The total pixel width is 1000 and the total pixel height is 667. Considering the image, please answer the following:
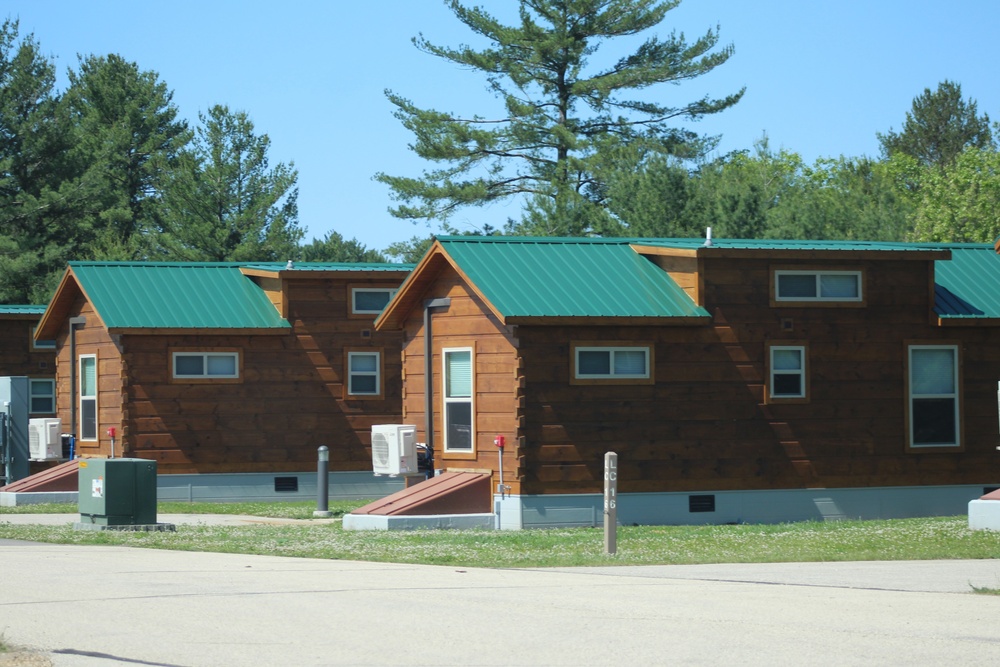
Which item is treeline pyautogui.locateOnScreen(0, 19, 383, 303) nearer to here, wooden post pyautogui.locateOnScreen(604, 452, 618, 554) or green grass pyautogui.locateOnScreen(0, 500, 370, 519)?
green grass pyautogui.locateOnScreen(0, 500, 370, 519)

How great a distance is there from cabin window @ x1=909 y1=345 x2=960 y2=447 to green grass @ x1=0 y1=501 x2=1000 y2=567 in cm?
224

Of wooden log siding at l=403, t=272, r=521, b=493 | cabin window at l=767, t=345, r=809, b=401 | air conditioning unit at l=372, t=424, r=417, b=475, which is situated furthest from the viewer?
air conditioning unit at l=372, t=424, r=417, b=475

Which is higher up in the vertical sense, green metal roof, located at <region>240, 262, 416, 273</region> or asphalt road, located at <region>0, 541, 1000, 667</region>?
green metal roof, located at <region>240, 262, 416, 273</region>

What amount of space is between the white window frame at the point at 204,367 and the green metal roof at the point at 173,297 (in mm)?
646

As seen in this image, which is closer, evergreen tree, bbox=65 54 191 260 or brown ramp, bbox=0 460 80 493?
brown ramp, bbox=0 460 80 493

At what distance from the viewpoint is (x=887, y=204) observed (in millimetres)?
51844

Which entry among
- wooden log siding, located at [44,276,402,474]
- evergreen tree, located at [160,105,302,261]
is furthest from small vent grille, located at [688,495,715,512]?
evergreen tree, located at [160,105,302,261]

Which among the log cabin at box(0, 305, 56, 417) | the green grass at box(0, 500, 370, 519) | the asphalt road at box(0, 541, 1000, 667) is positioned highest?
the log cabin at box(0, 305, 56, 417)

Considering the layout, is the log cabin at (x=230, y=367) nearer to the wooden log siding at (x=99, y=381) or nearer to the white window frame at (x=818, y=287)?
the wooden log siding at (x=99, y=381)

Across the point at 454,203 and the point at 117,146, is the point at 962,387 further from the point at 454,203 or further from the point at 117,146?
the point at 117,146

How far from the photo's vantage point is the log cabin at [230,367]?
30531mm

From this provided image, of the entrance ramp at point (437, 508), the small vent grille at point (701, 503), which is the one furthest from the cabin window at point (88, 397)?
the small vent grille at point (701, 503)

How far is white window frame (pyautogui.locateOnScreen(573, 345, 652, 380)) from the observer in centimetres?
2339

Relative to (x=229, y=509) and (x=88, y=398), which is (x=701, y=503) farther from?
(x=88, y=398)
